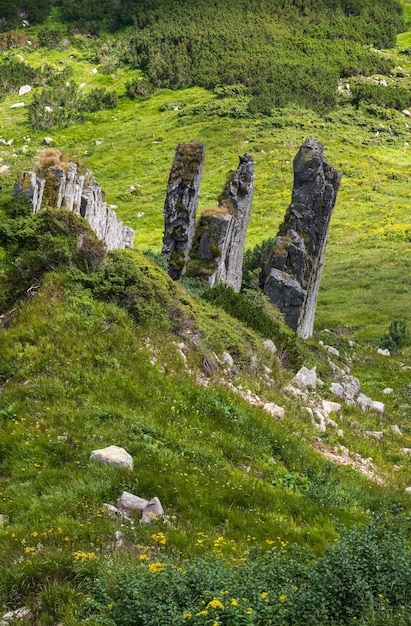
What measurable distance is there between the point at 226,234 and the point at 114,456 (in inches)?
733

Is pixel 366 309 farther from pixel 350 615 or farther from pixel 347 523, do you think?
pixel 350 615

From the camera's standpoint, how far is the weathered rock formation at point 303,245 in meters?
26.5

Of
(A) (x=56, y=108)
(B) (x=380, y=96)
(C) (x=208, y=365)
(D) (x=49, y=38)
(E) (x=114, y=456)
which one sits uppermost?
(D) (x=49, y=38)

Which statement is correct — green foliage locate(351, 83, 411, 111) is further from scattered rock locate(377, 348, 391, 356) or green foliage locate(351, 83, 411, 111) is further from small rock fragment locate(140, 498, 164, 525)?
small rock fragment locate(140, 498, 164, 525)

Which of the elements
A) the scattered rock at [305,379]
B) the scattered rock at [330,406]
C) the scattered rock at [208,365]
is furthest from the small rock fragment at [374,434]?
the scattered rock at [208,365]

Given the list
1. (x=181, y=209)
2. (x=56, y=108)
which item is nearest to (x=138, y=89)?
(x=56, y=108)

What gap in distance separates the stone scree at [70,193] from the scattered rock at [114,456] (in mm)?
7173

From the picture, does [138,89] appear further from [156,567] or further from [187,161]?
[156,567]

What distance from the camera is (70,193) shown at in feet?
62.7

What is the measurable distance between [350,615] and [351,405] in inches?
494

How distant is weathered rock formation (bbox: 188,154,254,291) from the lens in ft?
83.2

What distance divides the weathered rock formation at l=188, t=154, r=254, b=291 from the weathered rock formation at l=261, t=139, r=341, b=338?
5.46 ft

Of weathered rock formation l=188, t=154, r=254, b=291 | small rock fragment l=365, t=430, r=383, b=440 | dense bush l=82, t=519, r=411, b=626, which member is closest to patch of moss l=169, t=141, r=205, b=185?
weathered rock formation l=188, t=154, r=254, b=291

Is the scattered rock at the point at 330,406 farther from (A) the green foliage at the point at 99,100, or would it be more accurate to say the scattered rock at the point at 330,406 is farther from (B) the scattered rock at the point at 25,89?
(B) the scattered rock at the point at 25,89
